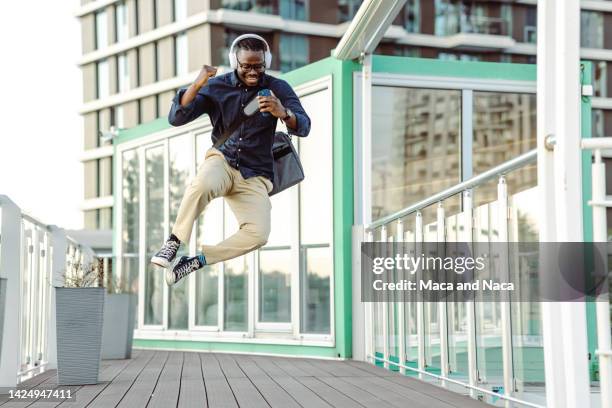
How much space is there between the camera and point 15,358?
5461 mm

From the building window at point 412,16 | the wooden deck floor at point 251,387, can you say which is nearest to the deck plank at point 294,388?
the wooden deck floor at point 251,387

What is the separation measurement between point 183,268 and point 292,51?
36.7 m

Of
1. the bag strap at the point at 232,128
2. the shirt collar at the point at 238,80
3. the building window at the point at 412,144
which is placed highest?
the building window at the point at 412,144

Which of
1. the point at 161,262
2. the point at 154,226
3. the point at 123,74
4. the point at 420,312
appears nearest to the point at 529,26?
the point at 123,74

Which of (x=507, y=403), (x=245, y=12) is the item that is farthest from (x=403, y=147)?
(x=245, y=12)

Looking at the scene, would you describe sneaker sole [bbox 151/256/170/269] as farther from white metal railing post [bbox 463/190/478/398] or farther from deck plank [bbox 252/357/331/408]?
white metal railing post [bbox 463/190/478/398]

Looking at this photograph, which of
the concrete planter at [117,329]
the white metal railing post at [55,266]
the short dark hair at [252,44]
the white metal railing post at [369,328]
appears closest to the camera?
the short dark hair at [252,44]

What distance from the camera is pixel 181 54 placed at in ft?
136

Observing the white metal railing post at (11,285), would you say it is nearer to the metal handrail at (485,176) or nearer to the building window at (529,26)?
the metal handrail at (485,176)

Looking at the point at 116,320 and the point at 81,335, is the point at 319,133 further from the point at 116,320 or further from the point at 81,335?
the point at 81,335

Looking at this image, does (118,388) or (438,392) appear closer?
(438,392)

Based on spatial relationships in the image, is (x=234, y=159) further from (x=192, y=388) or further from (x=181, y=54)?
(x=181, y=54)

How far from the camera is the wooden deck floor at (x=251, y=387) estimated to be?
4.57 m

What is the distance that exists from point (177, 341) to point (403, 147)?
3536 millimetres
